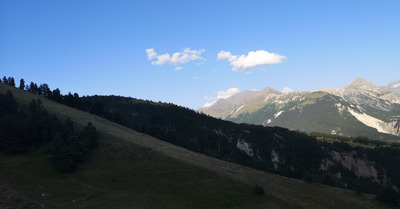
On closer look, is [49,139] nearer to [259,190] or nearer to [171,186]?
[171,186]

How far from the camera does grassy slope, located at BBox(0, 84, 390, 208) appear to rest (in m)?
50.2

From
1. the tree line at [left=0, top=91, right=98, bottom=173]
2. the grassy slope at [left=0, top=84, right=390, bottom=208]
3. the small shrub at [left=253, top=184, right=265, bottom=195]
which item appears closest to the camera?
the grassy slope at [left=0, top=84, right=390, bottom=208]

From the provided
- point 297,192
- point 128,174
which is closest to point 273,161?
point 297,192

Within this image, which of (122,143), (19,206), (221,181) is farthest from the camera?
(122,143)

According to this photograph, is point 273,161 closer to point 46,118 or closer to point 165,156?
point 165,156

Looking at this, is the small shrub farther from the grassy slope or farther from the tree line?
the tree line

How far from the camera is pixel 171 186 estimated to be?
2207 inches

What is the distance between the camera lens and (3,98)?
102 meters

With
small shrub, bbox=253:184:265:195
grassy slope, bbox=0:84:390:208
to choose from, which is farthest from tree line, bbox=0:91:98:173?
small shrub, bbox=253:184:265:195

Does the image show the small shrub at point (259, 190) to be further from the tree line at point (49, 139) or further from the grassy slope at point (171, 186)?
the tree line at point (49, 139)

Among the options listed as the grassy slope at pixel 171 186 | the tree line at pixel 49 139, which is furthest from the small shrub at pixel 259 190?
the tree line at pixel 49 139

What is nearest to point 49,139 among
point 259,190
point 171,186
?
point 171,186

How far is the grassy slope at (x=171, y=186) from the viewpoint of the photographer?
165ft

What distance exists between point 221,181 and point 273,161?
152233 mm
